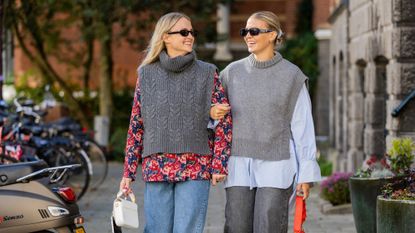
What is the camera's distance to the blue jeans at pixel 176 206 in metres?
6.71

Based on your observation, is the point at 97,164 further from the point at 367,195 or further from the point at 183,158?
the point at 183,158

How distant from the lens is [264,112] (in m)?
6.91

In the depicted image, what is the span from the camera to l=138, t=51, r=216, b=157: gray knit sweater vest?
6.78 metres

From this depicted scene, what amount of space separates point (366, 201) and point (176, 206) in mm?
3458

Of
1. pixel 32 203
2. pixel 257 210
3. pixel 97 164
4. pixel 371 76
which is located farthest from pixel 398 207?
pixel 97 164

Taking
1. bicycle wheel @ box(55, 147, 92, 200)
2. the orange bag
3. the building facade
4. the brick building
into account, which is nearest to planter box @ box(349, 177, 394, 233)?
the building facade

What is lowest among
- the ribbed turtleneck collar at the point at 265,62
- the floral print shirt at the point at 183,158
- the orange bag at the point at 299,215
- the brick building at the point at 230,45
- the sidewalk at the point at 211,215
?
the sidewalk at the point at 211,215

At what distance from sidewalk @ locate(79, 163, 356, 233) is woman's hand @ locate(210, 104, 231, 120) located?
15.0ft

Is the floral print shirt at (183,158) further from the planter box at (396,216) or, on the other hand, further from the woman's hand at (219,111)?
the planter box at (396,216)

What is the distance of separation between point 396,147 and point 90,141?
19.2ft

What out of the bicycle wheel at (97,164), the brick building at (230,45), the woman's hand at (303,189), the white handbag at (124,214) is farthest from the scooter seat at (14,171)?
the brick building at (230,45)

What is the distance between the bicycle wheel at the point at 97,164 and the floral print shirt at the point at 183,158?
330 inches

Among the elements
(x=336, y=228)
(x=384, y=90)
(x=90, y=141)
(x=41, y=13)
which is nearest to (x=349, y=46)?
(x=384, y=90)

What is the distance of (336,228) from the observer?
11594 mm
